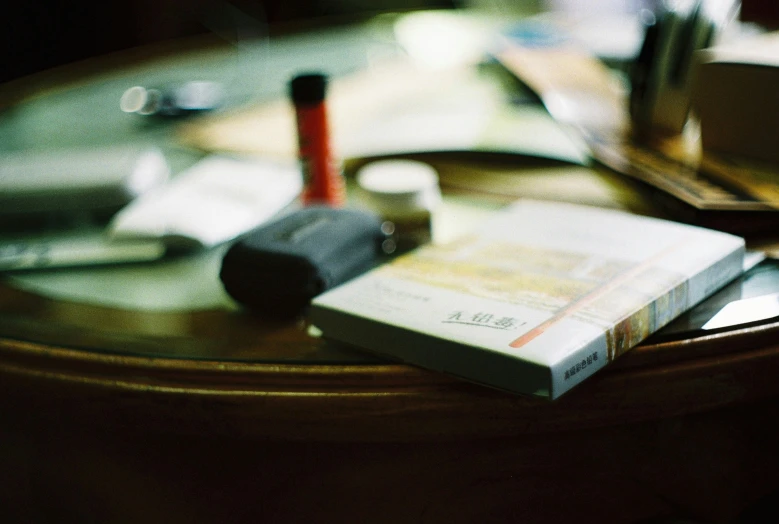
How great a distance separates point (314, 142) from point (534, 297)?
1.19 feet

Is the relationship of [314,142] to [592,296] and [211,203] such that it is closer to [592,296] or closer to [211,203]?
[211,203]

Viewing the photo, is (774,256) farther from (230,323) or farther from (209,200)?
(209,200)

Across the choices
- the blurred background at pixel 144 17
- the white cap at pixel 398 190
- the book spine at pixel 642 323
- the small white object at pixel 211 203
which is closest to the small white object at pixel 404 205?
the white cap at pixel 398 190

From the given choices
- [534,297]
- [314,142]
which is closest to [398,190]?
[314,142]

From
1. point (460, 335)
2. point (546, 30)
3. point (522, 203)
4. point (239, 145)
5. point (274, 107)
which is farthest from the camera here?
point (546, 30)

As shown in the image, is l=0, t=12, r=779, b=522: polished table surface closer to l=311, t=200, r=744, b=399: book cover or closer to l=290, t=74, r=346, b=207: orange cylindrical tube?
l=311, t=200, r=744, b=399: book cover

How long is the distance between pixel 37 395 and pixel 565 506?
0.41 metres

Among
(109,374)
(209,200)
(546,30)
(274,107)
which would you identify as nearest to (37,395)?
(109,374)

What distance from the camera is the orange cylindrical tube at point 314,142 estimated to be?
2.53 ft

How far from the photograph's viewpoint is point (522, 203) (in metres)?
0.71

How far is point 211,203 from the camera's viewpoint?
80cm

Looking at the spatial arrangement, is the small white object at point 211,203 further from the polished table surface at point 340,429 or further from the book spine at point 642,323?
the book spine at point 642,323

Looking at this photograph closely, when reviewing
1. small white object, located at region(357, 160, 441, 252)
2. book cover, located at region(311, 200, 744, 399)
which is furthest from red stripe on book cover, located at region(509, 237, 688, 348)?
small white object, located at region(357, 160, 441, 252)

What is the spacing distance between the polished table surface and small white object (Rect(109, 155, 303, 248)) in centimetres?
14
